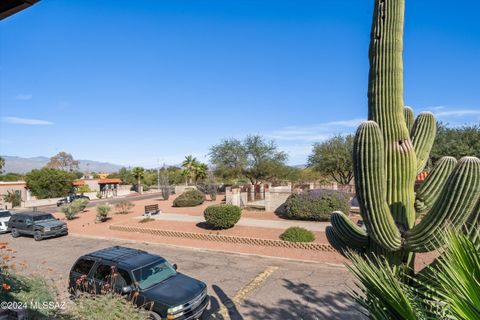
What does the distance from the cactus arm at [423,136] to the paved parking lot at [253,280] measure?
2849mm

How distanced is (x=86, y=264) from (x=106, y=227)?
14.0 meters

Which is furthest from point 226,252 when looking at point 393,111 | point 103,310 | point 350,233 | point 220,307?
point 393,111

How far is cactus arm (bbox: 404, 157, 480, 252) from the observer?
13.1 ft

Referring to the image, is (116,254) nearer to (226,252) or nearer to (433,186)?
(226,252)

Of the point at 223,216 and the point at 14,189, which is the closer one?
the point at 223,216

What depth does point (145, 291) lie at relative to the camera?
7.37 m

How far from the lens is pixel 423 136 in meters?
5.48

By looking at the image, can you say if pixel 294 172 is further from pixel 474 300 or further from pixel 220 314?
pixel 474 300

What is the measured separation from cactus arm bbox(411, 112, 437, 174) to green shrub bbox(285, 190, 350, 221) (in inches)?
592

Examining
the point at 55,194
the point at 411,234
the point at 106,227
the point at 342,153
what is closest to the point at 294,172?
the point at 342,153

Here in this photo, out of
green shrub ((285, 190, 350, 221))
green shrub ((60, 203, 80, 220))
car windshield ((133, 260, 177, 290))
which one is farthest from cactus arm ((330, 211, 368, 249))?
green shrub ((60, 203, 80, 220))

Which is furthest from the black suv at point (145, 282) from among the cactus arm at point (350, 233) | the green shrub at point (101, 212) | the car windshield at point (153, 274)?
the green shrub at point (101, 212)

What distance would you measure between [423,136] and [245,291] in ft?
22.9

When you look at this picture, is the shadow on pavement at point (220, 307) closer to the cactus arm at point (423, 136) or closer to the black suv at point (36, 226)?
the cactus arm at point (423, 136)
